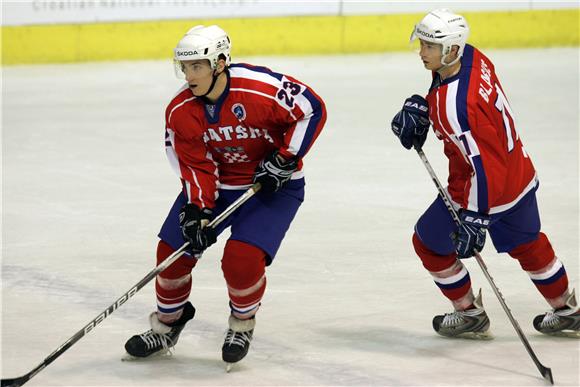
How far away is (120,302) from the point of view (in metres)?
3.48

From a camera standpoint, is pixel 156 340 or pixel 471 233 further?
pixel 156 340

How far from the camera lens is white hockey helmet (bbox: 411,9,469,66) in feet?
11.5

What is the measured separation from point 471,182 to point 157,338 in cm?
107

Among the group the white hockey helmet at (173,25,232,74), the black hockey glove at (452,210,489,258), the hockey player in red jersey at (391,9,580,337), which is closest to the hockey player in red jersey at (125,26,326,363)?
the white hockey helmet at (173,25,232,74)

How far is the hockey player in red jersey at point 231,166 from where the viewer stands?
11.4 ft

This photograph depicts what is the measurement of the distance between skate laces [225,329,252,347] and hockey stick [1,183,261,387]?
0.91ft

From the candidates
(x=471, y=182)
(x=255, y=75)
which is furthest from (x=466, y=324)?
(x=255, y=75)

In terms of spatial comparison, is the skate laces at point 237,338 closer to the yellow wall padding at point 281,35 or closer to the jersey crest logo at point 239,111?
the jersey crest logo at point 239,111

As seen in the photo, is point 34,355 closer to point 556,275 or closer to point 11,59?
point 556,275

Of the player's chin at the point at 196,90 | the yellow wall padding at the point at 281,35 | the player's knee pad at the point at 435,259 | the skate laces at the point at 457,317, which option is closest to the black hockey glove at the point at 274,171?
the player's chin at the point at 196,90


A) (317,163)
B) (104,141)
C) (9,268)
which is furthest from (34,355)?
(104,141)

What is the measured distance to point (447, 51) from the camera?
351cm

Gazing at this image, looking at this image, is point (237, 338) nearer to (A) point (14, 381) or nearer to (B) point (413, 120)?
(A) point (14, 381)

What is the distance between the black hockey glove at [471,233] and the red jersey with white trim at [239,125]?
1.71 feet
